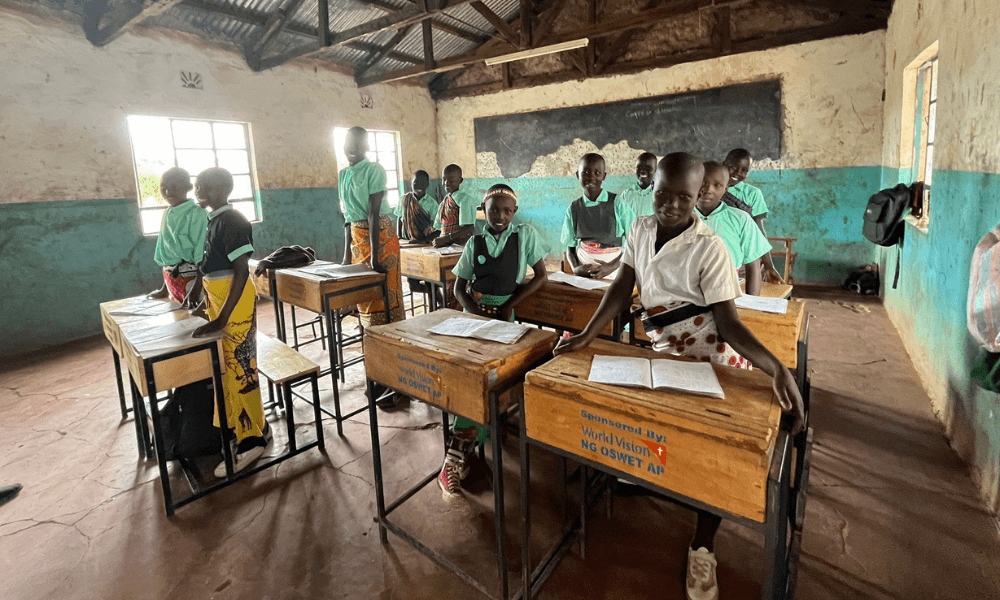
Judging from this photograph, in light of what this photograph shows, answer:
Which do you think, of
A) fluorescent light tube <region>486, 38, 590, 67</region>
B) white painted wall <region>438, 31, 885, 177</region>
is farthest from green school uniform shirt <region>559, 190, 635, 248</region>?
white painted wall <region>438, 31, 885, 177</region>

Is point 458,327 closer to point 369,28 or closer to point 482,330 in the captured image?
point 482,330

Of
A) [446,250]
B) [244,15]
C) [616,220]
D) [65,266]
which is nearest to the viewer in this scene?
[616,220]

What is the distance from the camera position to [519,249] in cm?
224

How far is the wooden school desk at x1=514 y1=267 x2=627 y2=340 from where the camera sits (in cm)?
225

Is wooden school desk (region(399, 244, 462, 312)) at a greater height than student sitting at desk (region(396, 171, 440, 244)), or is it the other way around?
student sitting at desk (region(396, 171, 440, 244))

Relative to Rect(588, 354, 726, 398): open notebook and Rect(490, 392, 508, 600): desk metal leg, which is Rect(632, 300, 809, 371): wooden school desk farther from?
Rect(490, 392, 508, 600): desk metal leg

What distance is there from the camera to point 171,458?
2422 millimetres

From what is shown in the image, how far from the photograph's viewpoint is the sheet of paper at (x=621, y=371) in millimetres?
1186

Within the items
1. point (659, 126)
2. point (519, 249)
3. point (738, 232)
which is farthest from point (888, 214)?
point (519, 249)

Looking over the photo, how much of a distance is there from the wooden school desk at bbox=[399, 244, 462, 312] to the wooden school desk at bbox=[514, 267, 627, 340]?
1113 mm

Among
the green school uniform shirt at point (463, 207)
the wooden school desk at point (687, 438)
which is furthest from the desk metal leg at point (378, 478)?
the green school uniform shirt at point (463, 207)

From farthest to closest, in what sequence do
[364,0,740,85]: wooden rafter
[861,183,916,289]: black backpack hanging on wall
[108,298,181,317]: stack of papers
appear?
[364,0,740,85]: wooden rafter, [861,183,916,289]: black backpack hanging on wall, [108,298,181,317]: stack of papers

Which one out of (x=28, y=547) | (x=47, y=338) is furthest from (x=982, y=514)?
(x=47, y=338)

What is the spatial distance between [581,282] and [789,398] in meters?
1.39
